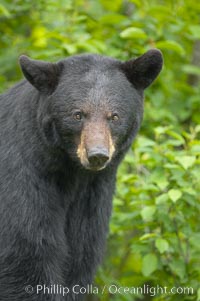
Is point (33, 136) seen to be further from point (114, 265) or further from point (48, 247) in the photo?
point (114, 265)

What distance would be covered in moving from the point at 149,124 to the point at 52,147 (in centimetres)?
295

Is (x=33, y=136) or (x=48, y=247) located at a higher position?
(x=33, y=136)

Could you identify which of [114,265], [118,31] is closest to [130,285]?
[114,265]

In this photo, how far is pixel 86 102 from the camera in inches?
235

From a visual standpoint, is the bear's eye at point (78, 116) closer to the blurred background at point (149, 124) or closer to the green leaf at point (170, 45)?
the blurred background at point (149, 124)

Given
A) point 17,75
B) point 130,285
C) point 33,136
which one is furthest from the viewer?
point 17,75

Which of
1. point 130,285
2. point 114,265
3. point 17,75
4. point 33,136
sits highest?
point 33,136

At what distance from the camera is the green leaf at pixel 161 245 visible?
684 centimetres

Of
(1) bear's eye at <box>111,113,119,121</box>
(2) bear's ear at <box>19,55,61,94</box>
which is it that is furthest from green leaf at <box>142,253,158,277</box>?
(2) bear's ear at <box>19,55,61,94</box>

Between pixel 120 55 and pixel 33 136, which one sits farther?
pixel 120 55

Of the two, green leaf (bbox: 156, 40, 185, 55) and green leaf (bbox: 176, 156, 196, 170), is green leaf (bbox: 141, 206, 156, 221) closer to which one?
green leaf (bbox: 176, 156, 196, 170)

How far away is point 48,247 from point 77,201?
49 cm

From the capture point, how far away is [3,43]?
9.53 metres

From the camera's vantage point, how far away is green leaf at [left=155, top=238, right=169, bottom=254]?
22.4 ft
